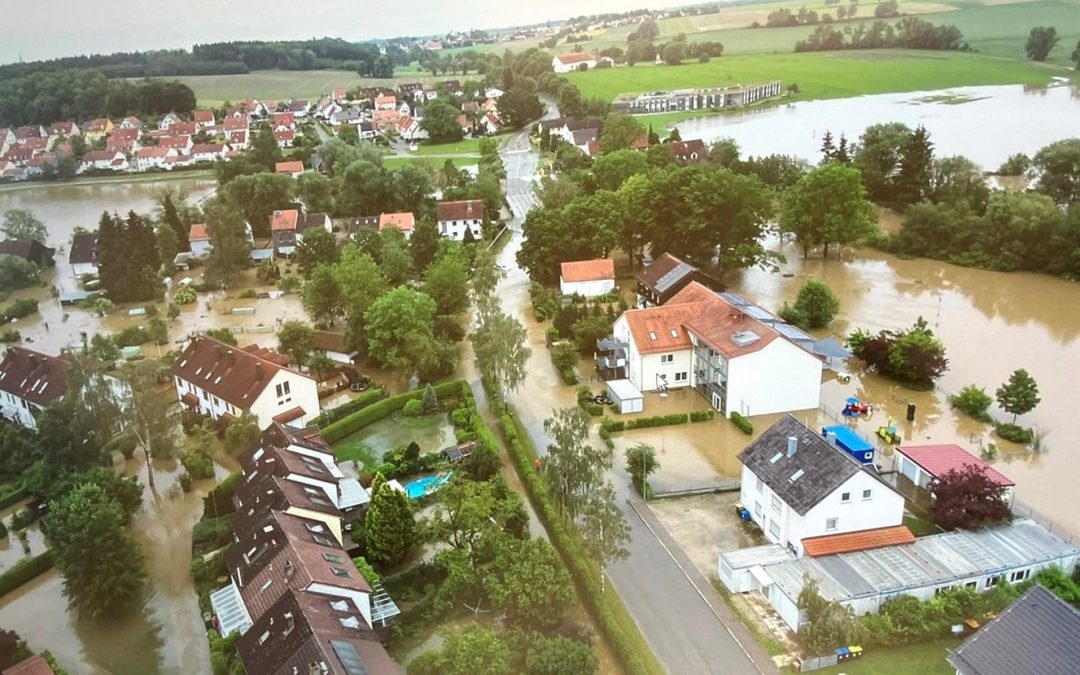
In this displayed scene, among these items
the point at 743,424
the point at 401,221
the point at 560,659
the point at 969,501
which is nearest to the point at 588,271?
the point at 743,424

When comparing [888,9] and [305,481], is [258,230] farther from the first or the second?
[888,9]

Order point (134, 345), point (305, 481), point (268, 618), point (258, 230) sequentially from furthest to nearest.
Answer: point (258, 230) → point (134, 345) → point (305, 481) → point (268, 618)

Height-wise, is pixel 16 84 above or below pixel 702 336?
above

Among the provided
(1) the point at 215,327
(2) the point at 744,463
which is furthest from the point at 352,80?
(2) the point at 744,463

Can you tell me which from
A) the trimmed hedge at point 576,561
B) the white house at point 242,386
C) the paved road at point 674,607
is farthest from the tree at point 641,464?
the white house at point 242,386

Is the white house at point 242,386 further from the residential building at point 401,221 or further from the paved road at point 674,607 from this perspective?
the residential building at point 401,221

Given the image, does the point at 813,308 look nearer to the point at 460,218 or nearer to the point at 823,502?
the point at 823,502
